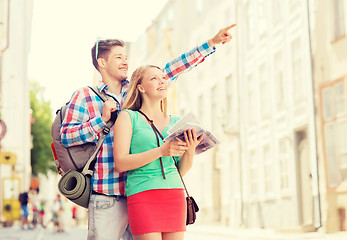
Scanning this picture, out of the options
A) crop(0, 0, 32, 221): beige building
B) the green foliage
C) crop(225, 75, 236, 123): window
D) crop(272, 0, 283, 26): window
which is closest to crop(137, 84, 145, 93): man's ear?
crop(272, 0, 283, 26): window

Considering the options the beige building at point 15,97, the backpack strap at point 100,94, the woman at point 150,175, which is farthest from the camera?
the beige building at point 15,97

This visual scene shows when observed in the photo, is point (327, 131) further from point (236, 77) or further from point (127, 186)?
point (127, 186)

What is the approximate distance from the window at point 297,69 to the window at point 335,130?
189 centimetres

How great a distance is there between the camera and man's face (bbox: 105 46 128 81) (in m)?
3.37

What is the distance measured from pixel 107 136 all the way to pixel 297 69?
16.3 metres

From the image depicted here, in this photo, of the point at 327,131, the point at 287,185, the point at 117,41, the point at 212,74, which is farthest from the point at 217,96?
the point at 117,41

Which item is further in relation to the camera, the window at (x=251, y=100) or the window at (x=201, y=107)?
the window at (x=201, y=107)

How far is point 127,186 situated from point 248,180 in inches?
827

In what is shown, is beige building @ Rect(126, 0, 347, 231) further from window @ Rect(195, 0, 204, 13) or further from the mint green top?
the mint green top

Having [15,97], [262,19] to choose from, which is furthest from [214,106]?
[15,97]

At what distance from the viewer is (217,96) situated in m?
27.6

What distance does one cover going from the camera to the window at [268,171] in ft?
69.8

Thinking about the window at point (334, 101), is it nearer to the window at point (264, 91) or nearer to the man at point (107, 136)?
the window at point (264, 91)

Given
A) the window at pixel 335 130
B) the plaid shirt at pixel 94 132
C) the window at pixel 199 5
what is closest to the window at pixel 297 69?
the window at pixel 335 130
